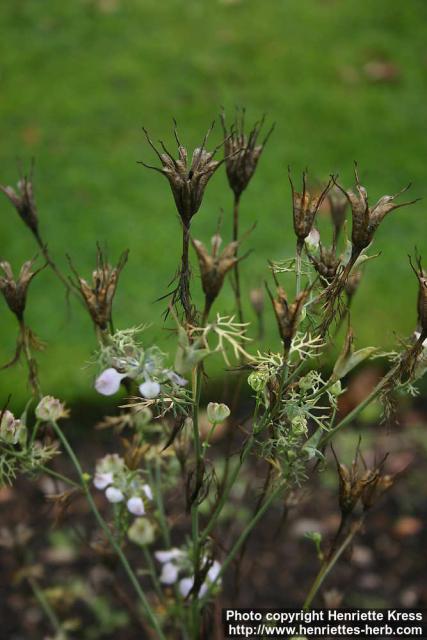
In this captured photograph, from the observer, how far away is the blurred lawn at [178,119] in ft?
9.73

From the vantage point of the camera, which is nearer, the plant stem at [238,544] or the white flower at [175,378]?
the white flower at [175,378]

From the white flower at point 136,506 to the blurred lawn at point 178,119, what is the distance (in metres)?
1.42

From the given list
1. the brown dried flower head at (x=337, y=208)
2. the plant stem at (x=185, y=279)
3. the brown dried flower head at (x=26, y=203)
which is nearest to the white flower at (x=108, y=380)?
the plant stem at (x=185, y=279)

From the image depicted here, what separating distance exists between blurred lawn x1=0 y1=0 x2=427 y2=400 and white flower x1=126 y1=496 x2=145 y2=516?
1.42 m

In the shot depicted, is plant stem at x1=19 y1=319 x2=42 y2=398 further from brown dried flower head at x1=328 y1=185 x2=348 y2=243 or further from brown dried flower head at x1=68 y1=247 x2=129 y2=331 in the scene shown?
brown dried flower head at x1=328 y1=185 x2=348 y2=243

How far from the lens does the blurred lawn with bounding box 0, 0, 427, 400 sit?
9.73 feet

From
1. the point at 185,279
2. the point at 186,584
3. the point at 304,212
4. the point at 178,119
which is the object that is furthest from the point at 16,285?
the point at 178,119

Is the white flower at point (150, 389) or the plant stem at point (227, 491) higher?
the white flower at point (150, 389)

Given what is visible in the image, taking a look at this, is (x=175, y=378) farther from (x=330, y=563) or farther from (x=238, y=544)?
(x=330, y=563)

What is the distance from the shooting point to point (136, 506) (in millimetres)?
1142

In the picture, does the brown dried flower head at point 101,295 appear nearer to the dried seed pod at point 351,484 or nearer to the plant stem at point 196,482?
the plant stem at point 196,482

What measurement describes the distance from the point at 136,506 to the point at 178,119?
2.99 meters

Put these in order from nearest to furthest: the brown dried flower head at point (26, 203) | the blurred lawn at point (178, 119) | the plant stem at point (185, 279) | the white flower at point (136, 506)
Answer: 1. the plant stem at point (185, 279)
2. the white flower at point (136, 506)
3. the brown dried flower head at point (26, 203)
4. the blurred lawn at point (178, 119)

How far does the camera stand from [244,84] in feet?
13.6
